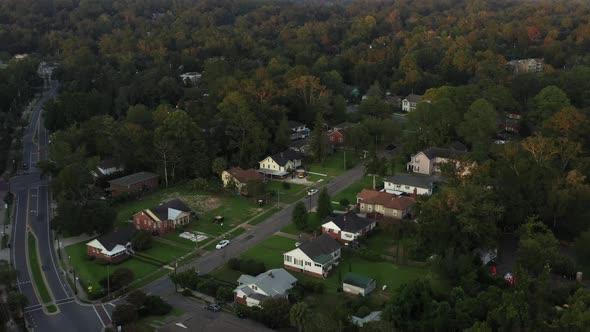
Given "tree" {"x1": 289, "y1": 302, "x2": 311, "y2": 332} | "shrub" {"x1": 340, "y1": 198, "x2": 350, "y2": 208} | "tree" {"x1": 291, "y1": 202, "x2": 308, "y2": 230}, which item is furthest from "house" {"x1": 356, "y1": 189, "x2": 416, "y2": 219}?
"tree" {"x1": 289, "y1": 302, "x2": 311, "y2": 332}

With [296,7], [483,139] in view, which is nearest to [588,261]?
[483,139]

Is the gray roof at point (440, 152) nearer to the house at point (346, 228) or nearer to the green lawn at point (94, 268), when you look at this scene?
the house at point (346, 228)

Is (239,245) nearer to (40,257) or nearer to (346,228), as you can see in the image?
(346,228)

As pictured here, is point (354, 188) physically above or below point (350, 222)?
below

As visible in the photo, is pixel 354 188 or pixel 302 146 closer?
pixel 354 188

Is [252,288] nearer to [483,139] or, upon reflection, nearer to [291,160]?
[291,160]

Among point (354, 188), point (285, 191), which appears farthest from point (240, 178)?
point (354, 188)
